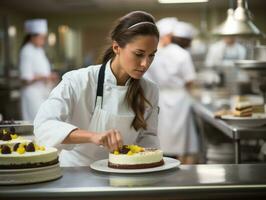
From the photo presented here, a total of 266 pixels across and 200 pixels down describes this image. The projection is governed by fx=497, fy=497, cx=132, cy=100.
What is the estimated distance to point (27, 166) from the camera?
152 centimetres

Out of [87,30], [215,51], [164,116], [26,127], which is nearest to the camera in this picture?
[26,127]

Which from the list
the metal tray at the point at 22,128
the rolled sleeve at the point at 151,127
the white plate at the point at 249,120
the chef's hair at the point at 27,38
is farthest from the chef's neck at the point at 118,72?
the chef's hair at the point at 27,38

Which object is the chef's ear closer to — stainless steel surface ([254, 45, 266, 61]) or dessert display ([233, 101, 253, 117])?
dessert display ([233, 101, 253, 117])

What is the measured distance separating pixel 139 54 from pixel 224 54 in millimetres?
5077

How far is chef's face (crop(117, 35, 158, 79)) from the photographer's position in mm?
1868

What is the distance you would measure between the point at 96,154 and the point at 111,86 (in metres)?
0.30

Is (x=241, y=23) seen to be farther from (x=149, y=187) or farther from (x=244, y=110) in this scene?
(x=149, y=187)

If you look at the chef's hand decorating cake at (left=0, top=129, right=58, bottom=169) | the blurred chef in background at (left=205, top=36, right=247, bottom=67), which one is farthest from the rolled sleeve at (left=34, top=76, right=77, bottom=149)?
the blurred chef in background at (left=205, top=36, right=247, bottom=67)

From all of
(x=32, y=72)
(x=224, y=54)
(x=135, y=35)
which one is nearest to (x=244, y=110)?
(x=135, y=35)

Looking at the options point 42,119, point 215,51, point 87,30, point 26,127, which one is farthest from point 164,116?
point 87,30

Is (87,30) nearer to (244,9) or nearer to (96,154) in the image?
(244,9)

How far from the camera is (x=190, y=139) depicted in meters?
5.52

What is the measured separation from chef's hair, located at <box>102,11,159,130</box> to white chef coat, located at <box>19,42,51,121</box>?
256 centimetres

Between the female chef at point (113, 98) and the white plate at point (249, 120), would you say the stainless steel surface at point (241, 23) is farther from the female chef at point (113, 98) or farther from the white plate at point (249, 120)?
the female chef at point (113, 98)
